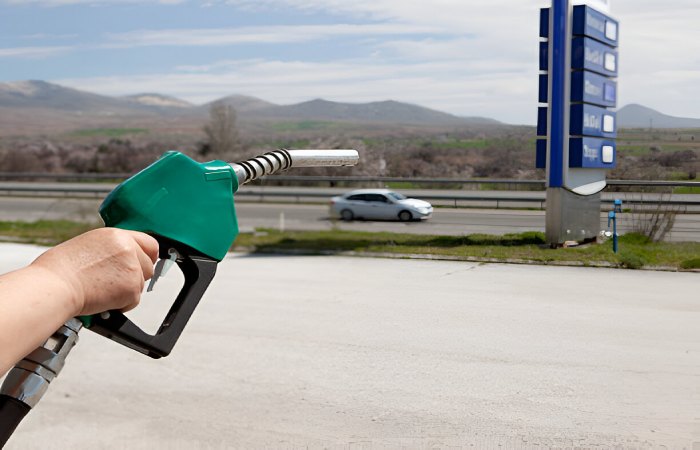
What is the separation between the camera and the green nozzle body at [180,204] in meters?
1.01

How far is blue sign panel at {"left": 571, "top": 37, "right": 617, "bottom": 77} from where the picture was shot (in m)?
18.7

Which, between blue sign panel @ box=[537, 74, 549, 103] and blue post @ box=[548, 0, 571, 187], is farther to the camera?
blue sign panel @ box=[537, 74, 549, 103]

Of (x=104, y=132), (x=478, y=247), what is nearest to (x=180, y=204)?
(x=478, y=247)

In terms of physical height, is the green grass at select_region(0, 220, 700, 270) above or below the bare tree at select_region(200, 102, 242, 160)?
below

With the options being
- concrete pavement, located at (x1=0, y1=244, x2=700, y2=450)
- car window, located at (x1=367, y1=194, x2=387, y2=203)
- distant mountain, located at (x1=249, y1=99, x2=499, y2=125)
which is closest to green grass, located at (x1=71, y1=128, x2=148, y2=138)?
distant mountain, located at (x1=249, y1=99, x2=499, y2=125)

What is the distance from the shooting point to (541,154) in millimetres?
19188

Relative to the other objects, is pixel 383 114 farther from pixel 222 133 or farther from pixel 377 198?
pixel 377 198

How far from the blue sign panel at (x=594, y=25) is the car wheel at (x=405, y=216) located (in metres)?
8.26

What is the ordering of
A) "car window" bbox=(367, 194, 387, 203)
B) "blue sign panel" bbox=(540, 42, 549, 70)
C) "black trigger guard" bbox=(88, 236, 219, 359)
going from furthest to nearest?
"car window" bbox=(367, 194, 387, 203) → "blue sign panel" bbox=(540, 42, 549, 70) → "black trigger guard" bbox=(88, 236, 219, 359)

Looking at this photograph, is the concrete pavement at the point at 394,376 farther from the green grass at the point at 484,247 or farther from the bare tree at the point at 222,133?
the bare tree at the point at 222,133

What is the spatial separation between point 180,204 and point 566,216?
1845cm

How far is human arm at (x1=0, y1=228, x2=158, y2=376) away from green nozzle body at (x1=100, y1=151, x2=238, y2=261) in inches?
2.4

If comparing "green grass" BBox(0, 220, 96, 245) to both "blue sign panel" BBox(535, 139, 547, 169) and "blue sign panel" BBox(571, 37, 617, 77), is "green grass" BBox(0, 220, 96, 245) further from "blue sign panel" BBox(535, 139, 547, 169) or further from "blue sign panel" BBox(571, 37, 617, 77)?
"blue sign panel" BBox(571, 37, 617, 77)

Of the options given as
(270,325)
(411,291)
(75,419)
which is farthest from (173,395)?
(411,291)
